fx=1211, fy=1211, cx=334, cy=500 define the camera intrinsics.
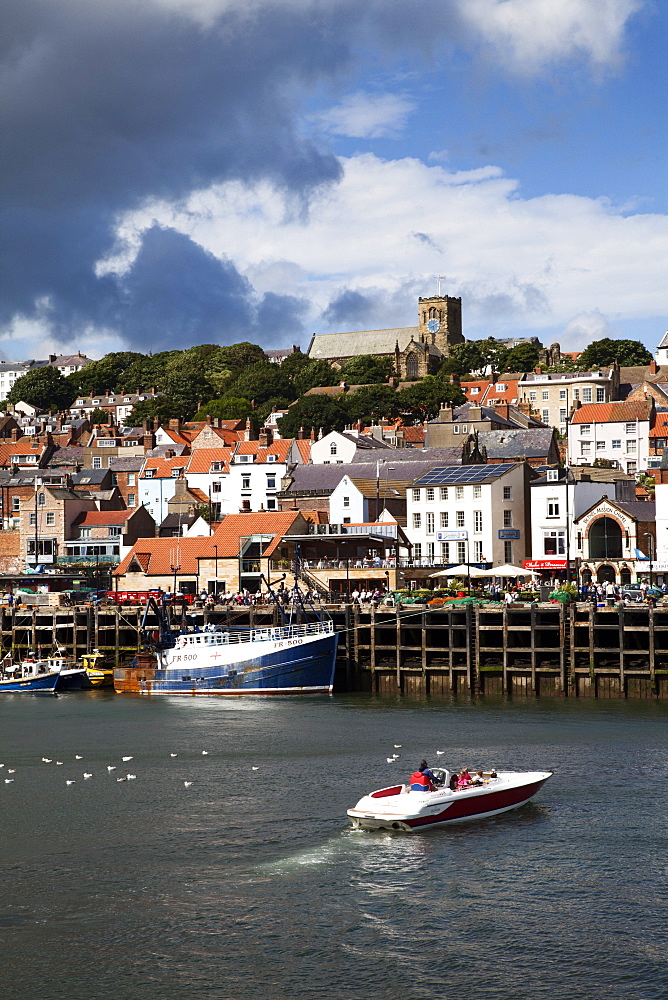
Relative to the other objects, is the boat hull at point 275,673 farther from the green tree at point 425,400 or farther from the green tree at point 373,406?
the green tree at point 425,400

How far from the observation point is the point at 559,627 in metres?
61.3

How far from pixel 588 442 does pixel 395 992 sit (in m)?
109

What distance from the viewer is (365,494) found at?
101062mm

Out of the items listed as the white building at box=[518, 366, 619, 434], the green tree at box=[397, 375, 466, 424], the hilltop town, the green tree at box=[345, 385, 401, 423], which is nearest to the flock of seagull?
the hilltop town

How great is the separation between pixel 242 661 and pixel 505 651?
554 inches

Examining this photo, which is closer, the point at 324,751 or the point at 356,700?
the point at 324,751

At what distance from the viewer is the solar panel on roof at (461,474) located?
304 feet

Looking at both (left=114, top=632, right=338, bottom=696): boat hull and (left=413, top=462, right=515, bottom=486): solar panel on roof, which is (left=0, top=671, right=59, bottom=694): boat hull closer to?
(left=114, top=632, right=338, bottom=696): boat hull

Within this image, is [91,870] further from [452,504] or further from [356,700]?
[452,504]

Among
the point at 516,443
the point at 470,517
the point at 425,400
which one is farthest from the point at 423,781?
the point at 425,400

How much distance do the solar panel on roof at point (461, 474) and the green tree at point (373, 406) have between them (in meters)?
65.8

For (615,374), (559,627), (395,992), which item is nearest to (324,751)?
(559,627)

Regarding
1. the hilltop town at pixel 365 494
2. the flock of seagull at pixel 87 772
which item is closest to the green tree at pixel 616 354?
the hilltop town at pixel 365 494

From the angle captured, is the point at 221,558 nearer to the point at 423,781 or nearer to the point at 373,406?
the point at 423,781
